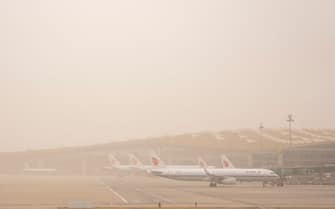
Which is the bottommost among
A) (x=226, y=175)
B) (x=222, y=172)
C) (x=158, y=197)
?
(x=158, y=197)

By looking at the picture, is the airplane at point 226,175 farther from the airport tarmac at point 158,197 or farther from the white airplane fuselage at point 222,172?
the airport tarmac at point 158,197

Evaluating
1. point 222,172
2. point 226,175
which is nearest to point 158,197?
point 222,172

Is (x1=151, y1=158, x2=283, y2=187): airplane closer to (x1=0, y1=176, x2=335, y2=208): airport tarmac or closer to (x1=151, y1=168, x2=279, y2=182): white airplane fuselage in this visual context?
(x1=151, y1=168, x2=279, y2=182): white airplane fuselage

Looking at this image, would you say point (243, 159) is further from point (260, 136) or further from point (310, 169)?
point (310, 169)

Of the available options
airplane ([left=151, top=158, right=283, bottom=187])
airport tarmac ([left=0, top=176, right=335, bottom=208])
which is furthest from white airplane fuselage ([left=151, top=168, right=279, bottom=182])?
airport tarmac ([left=0, top=176, right=335, bottom=208])

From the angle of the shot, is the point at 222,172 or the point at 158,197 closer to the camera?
the point at 158,197

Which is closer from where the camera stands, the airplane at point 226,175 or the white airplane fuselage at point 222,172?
the airplane at point 226,175

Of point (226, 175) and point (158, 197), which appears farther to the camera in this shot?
point (226, 175)

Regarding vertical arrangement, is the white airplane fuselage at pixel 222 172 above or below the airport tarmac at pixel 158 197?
above

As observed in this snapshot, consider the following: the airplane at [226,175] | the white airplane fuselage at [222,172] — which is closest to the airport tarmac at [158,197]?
the airplane at [226,175]

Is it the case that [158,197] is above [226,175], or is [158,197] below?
below

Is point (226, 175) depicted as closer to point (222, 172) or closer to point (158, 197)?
point (222, 172)

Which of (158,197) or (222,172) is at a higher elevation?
(222,172)

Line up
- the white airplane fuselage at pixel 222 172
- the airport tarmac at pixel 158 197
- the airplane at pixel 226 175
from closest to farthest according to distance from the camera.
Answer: the airport tarmac at pixel 158 197 < the airplane at pixel 226 175 < the white airplane fuselage at pixel 222 172
